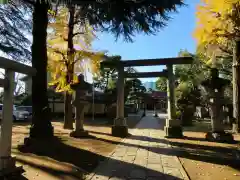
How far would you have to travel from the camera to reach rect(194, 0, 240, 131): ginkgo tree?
10891 mm

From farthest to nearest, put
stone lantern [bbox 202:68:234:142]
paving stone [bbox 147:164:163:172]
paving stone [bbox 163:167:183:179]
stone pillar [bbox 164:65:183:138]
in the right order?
1. stone pillar [bbox 164:65:183:138]
2. stone lantern [bbox 202:68:234:142]
3. paving stone [bbox 147:164:163:172]
4. paving stone [bbox 163:167:183:179]

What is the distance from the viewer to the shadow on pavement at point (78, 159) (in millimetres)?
5468

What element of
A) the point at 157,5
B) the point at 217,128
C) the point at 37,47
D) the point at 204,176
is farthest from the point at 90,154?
the point at 217,128

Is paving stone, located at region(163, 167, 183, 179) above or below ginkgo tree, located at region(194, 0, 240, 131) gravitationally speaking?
below

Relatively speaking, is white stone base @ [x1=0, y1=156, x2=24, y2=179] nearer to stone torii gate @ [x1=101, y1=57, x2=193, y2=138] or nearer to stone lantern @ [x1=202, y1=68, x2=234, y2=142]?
stone torii gate @ [x1=101, y1=57, x2=193, y2=138]

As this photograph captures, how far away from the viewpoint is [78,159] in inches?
263

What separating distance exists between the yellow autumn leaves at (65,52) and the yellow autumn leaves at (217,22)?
5.72m

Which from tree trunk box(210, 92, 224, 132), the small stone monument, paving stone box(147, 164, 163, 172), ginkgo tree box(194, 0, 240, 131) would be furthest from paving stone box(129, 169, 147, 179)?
ginkgo tree box(194, 0, 240, 131)

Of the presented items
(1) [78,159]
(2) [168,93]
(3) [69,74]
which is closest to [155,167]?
(1) [78,159]

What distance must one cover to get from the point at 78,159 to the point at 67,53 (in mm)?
8702

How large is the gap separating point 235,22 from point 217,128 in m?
4.52

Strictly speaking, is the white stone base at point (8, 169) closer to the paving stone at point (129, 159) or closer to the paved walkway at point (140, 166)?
the paved walkway at point (140, 166)

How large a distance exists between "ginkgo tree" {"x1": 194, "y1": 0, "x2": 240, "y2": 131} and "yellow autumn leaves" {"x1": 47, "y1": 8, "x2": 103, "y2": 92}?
5765mm

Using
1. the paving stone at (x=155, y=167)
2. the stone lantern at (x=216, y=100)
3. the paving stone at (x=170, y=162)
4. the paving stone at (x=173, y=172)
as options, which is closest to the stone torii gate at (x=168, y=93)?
the stone lantern at (x=216, y=100)
